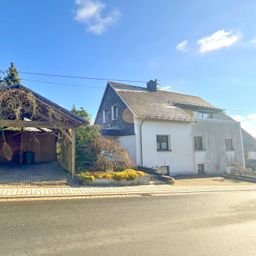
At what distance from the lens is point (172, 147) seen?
2167 cm

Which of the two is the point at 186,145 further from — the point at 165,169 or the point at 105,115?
the point at 105,115

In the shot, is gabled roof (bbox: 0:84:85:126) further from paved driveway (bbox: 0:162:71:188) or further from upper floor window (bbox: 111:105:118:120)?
upper floor window (bbox: 111:105:118:120)

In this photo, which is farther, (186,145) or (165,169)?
(186,145)

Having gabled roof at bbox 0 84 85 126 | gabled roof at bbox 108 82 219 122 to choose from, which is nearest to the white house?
gabled roof at bbox 108 82 219 122

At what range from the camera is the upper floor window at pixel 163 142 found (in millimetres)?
21231

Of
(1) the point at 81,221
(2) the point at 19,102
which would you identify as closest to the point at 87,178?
(2) the point at 19,102

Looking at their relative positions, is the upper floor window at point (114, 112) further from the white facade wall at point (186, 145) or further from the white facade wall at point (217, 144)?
the white facade wall at point (217, 144)

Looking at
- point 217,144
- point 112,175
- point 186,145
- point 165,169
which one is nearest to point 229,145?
point 217,144

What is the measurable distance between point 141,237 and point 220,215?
11.4 feet

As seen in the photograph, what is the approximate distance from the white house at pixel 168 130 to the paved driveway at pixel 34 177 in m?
6.14

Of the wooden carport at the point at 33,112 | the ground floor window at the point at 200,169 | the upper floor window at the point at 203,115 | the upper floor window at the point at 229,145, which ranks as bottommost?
the ground floor window at the point at 200,169

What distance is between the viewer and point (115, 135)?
70.9 feet

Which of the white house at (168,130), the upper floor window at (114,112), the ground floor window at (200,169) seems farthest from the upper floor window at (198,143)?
→ the upper floor window at (114,112)

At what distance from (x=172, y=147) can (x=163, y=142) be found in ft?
2.90
